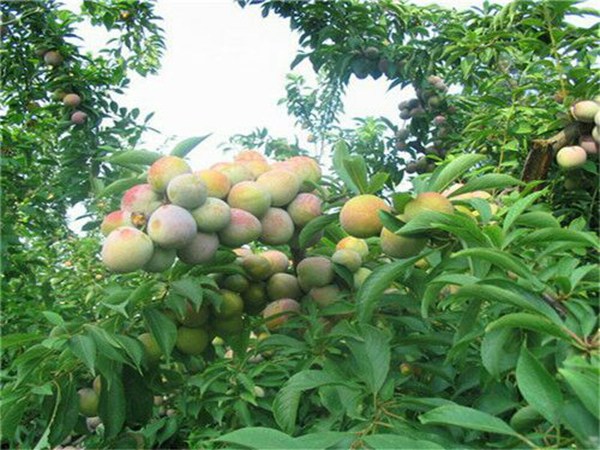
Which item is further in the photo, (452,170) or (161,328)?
(161,328)

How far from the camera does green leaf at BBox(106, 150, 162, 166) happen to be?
46.3 inches

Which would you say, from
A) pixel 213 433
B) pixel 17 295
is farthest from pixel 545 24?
pixel 17 295

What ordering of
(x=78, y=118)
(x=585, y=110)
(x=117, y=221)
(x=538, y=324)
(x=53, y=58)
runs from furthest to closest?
(x=53, y=58), (x=78, y=118), (x=585, y=110), (x=117, y=221), (x=538, y=324)

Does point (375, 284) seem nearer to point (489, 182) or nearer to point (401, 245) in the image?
point (401, 245)

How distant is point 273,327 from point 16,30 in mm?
2761

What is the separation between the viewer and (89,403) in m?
1.16

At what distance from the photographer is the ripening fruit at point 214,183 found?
1.14 metres

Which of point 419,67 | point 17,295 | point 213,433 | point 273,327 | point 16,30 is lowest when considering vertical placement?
point 213,433

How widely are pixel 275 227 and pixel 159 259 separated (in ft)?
0.71

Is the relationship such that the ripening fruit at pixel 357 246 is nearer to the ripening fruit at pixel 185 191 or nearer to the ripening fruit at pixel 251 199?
the ripening fruit at pixel 251 199

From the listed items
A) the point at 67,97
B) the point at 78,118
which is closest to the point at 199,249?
the point at 78,118

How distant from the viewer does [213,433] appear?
175 cm

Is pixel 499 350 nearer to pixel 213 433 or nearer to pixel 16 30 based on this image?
pixel 213 433

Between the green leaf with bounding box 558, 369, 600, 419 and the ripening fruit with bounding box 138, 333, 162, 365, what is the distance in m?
0.78
